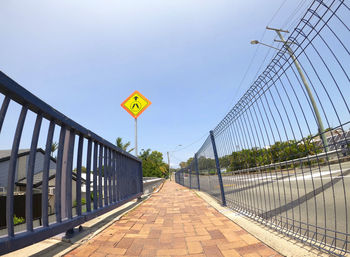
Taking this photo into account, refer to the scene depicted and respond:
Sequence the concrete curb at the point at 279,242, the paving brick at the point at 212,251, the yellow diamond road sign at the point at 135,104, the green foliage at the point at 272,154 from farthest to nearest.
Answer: the yellow diamond road sign at the point at 135,104, the green foliage at the point at 272,154, the paving brick at the point at 212,251, the concrete curb at the point at 279,242

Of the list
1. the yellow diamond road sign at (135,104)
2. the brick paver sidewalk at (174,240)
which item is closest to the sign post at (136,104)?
the yellow diamond road sign at (135,104)

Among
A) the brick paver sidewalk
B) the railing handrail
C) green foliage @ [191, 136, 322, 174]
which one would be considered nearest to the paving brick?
the brick paver sidewalk

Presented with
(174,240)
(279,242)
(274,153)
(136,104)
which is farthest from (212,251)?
(136,104)

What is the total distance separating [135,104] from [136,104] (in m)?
0.04

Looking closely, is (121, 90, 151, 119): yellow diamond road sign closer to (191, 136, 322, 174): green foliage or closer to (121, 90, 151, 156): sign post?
(121, 90, 151, 156): sign post

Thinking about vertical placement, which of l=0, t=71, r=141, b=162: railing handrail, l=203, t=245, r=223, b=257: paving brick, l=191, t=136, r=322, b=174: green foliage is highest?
l=0, t=71, r=141, b=162: railing handrail

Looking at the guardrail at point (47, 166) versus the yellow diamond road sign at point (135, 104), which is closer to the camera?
the guardrail at point (47, 166)

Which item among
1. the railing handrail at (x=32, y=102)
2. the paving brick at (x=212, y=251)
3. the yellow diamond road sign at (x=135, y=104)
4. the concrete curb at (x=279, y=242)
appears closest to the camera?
the railing handrail at (x=32, y=102)

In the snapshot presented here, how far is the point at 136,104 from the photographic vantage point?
6.86m

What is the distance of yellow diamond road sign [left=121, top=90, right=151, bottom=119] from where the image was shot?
681 cm

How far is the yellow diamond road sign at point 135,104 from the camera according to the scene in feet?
22.3

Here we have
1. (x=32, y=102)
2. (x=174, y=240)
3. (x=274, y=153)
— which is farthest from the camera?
(x=274, y=153)

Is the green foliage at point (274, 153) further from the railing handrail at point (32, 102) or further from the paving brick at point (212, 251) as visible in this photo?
the railing handrail at point (32, 102)

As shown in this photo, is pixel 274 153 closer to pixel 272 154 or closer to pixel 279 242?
pixel 272 154
